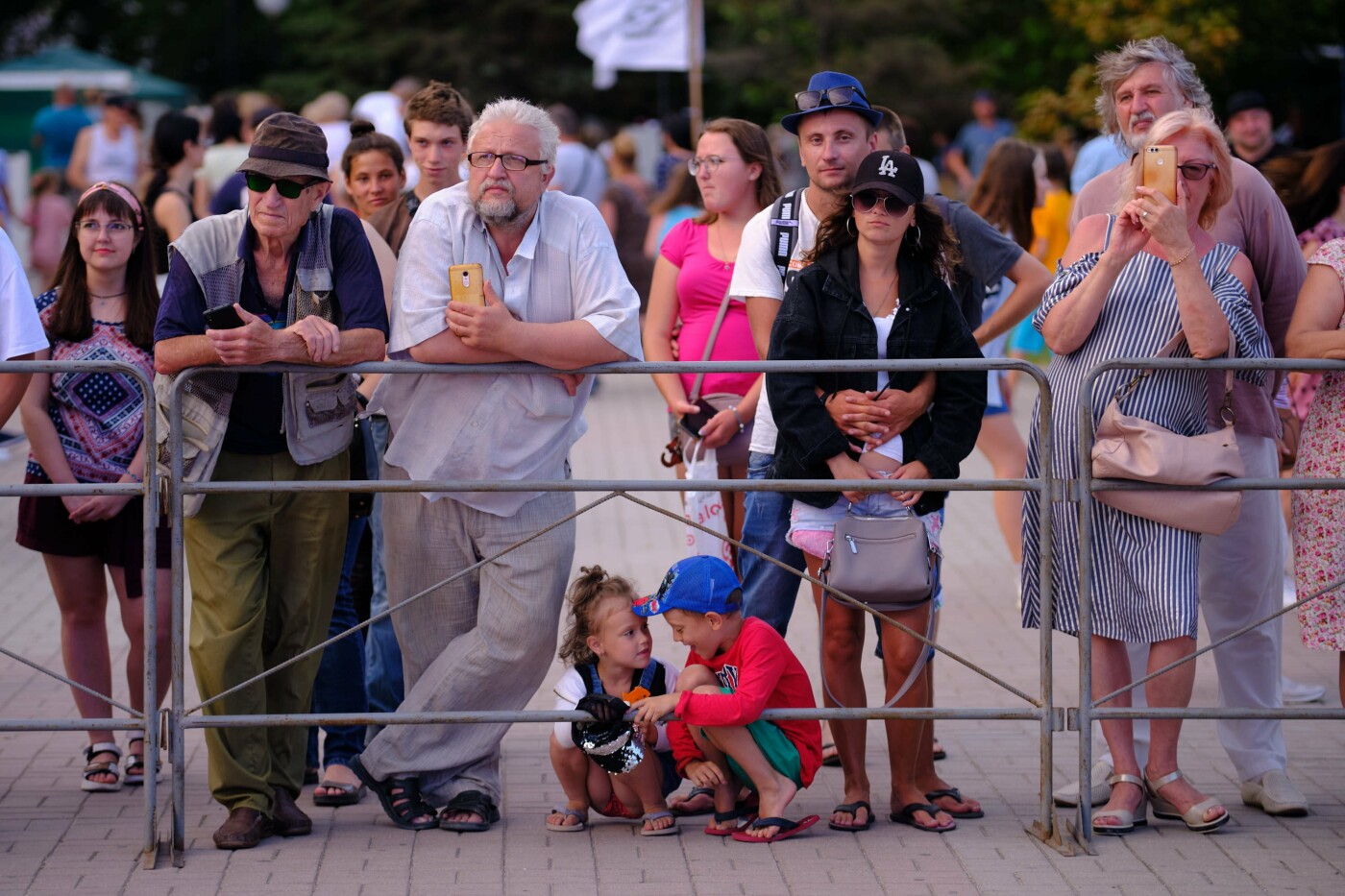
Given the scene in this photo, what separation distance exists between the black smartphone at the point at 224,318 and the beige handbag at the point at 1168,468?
244 cm

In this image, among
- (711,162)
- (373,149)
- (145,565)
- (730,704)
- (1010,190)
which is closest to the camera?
(145,565)

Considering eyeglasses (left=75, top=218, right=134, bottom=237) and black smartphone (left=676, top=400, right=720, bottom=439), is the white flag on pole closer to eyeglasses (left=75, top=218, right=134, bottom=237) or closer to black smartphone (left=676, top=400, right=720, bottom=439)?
black smartphone (left=676, top=400, right=720, bottom=439)

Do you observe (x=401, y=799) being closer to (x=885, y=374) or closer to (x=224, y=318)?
(x=224, y=318)

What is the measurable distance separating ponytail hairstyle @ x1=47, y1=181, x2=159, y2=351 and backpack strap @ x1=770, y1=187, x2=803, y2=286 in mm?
2019

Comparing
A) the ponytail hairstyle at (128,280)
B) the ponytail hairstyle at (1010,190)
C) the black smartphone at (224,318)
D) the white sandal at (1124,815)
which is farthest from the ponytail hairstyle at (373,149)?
the white sandal at (1124,815)

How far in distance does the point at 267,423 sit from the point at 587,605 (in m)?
1.09

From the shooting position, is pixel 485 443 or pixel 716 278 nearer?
pixel 485 443

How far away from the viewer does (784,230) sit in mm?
5566

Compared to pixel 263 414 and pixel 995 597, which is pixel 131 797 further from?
pixel 995 597

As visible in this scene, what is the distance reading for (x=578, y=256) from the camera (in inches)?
199

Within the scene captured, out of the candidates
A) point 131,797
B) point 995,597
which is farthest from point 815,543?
point 995,597

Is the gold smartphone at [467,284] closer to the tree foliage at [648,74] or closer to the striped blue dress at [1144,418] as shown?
the striped blue dress at [1144,418]

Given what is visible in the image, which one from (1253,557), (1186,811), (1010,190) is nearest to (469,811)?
(1186,811)

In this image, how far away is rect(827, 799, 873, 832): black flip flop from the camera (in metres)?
5.16
